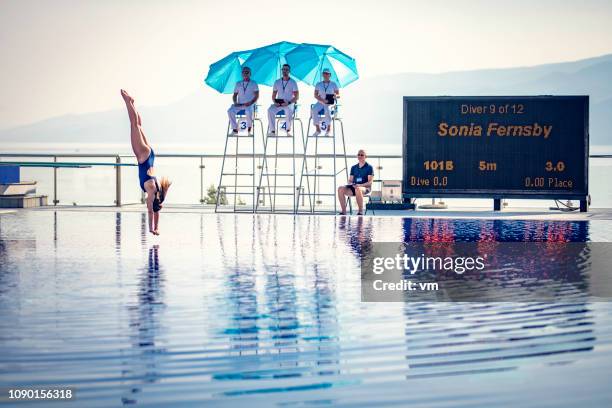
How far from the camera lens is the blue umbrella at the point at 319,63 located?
2214 cm

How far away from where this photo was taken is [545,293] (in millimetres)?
9711

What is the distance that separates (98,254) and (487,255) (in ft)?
17.1

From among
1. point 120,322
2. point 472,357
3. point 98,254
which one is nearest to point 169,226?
point 98,254

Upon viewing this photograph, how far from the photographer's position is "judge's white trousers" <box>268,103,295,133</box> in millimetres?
21641

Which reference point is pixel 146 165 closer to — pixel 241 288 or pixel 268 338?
pixel 241 288

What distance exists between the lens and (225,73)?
23.1 metres

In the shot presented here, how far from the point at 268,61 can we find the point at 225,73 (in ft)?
3.41

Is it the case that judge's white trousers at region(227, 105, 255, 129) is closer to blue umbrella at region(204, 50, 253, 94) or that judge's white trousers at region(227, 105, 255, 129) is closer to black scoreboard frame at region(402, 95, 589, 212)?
blue umbrella at region(204, 50, 253, 94)

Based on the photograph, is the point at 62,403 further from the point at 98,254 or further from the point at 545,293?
the point at 98,254

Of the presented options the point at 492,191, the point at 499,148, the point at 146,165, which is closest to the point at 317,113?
the point at 499,148

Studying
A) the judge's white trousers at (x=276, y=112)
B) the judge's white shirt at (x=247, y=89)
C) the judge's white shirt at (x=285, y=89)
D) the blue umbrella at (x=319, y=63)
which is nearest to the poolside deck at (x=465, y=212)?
the judge's white trousers at (x=276, y=112)
